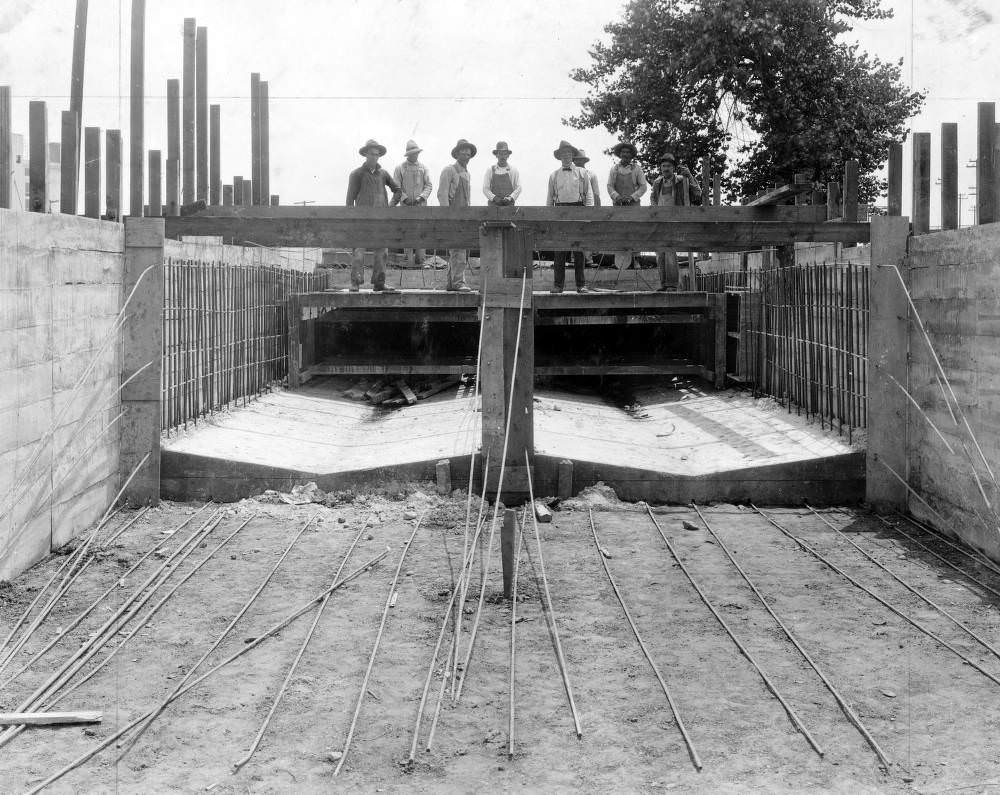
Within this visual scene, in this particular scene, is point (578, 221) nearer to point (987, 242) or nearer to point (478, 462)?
point (478, 462)

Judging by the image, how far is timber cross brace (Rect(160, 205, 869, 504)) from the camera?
1128cm

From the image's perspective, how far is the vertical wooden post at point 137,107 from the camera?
37.5 feet

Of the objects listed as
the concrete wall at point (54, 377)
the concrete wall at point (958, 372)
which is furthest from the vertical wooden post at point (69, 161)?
the concrete wall at point (958, 372)

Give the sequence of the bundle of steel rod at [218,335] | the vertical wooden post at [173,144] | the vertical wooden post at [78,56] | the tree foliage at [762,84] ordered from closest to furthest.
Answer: the bundle of steel rod at [218,335], the vertical wooden post at [173,144], the vertical wooden post at [78,56], the tree foliage at [762,84]

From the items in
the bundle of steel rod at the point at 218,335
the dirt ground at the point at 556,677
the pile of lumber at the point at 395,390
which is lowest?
the dirt ground at the point at 556,677

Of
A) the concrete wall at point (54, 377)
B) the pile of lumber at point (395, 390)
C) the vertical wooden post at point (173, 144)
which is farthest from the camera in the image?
the pile of lumber at point (395, 390)

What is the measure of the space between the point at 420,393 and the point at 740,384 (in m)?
4.87

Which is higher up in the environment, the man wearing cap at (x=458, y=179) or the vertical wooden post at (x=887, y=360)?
the man wearing cap at (x=458, y=179)

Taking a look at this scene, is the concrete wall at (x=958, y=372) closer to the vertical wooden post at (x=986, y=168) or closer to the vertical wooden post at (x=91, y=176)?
the vertical wooden post at (x=986, y=168)

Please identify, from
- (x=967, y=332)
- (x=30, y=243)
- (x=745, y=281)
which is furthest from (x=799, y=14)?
(x=30, y=243)

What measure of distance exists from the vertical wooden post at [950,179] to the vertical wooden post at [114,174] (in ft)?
23.9

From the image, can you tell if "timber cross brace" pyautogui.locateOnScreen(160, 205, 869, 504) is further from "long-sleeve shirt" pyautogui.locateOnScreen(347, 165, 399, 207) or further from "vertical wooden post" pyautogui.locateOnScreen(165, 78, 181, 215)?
"long-sleeve shirt" pyautogui.locateOnScreen(347, 165, 399, 207)

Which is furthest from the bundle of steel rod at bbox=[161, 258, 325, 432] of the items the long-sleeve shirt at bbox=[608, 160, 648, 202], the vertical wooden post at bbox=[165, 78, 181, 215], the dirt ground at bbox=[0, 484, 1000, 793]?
the long-sleeve shirt at bbox=[608, 160, 648, 202]

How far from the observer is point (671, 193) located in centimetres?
1744
